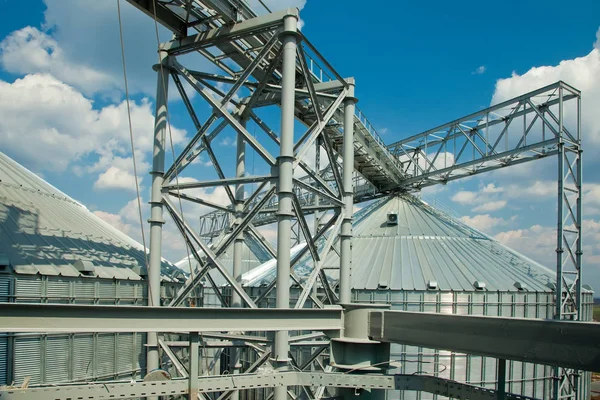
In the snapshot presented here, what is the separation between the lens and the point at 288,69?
10859 mm

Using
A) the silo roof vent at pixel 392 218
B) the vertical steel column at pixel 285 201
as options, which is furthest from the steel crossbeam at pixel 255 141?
the silo roof vent at pixel 392 218

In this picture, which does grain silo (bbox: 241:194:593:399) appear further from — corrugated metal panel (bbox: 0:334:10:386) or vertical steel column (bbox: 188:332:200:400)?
vertical steel column (bbox: 188:332:200:400)

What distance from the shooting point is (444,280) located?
2253 centimetres

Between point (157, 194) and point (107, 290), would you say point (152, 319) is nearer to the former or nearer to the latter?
point (157, 194)

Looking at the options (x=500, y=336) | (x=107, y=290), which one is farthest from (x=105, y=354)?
(x=500, y=336)

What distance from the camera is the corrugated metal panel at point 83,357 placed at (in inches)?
478

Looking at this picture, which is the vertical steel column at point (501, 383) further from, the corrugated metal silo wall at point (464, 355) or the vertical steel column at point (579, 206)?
the vertical steel column at point (579, 206)

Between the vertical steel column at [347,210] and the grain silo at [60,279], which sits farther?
the vertical steel column at [347,210]

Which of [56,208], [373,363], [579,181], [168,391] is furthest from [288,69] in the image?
[579,181]

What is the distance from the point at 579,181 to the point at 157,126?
1805 cm

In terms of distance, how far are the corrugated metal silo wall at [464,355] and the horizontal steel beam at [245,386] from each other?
13649 mm

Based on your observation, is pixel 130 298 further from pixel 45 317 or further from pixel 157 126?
pixel 45 317

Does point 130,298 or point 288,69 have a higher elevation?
point 288,69

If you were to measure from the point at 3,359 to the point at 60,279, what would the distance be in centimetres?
207
